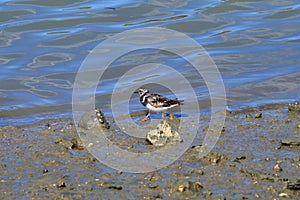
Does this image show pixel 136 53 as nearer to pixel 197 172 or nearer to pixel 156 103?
pixel 156 103

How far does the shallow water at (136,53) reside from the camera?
11.8 meters

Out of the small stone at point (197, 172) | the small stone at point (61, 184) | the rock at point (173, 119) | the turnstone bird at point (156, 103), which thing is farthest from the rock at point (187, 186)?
the turnstone bird at point (156, 103)

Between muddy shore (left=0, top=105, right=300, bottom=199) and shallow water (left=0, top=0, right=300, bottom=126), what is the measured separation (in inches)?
75.5

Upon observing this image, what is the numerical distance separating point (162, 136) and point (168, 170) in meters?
1.11

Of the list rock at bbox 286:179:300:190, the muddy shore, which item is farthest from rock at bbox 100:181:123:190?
rock at bbox 286:179:300:190

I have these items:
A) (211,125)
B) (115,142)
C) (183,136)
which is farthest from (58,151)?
(211,125)

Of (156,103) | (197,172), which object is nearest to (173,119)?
(156,103)

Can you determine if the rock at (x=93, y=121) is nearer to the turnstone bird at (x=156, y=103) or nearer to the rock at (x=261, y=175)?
the turnstone bird at (x=156, y=103)

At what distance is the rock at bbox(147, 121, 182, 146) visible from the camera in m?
8.66

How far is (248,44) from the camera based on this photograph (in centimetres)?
1506

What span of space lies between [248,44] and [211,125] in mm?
5851

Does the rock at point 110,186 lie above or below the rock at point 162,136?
below

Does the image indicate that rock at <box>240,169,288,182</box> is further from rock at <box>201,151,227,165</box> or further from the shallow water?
the shallow water

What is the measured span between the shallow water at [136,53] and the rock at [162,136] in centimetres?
242
